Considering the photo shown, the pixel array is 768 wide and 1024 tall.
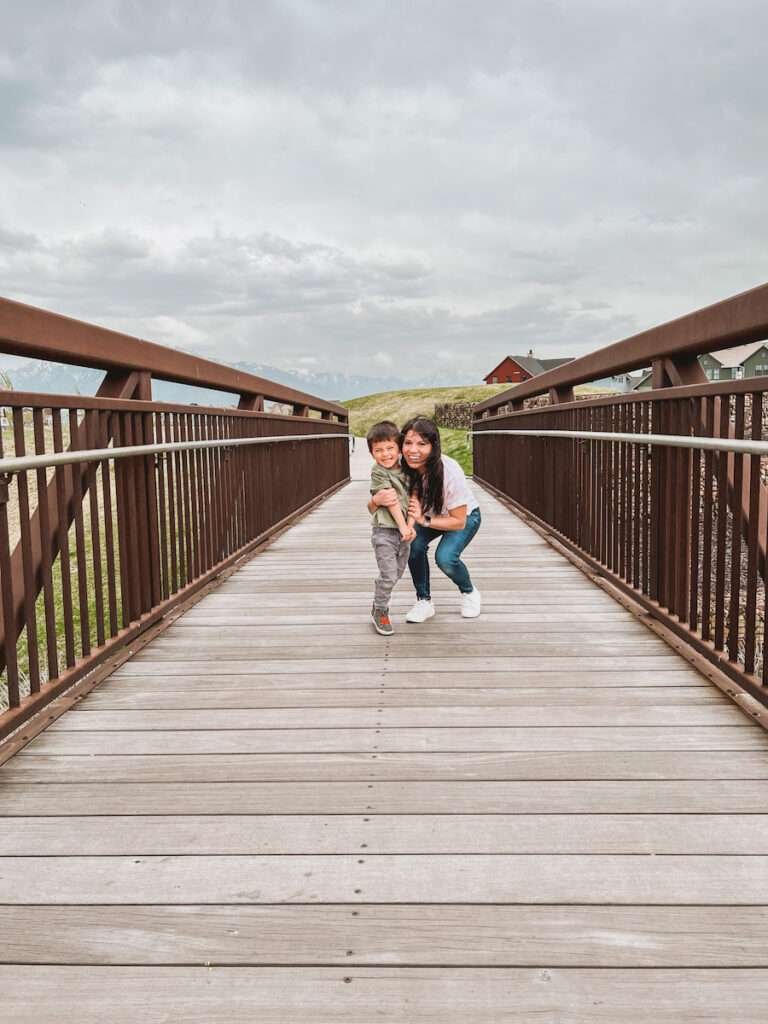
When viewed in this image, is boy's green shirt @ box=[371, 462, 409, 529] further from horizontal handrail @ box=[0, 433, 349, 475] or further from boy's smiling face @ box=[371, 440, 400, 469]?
horizontal handrail @ box=[0, 433, 349, 475]

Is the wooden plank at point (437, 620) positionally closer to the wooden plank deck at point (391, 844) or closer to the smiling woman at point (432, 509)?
the smiling woman at point (432, 509)

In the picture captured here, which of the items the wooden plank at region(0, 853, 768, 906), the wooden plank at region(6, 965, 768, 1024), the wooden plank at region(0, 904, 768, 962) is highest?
the wooden plank at region(0, 853, 768, 906)

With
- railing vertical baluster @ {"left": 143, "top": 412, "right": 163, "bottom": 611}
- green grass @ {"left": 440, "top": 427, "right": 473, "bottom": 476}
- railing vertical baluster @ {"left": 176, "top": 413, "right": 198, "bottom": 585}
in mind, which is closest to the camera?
railing vertical baluster @ {"left": 143, "top": 412, "right": 163, "bottom": 611}

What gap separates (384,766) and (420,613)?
1.76m

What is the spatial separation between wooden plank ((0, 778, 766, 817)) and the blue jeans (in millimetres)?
1953

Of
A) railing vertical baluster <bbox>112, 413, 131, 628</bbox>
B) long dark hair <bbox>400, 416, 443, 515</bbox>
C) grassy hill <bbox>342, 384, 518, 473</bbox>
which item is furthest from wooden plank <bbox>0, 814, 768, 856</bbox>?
grassy hill <bbox>342, 384, 518, 473</bbox>

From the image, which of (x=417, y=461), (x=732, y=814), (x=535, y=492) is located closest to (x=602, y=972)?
(x=732, y=814)

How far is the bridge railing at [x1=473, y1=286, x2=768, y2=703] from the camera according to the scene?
9.46 ft

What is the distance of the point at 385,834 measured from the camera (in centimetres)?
211

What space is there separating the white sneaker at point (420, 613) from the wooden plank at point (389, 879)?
2.23 m

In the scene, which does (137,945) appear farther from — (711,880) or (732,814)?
(732,814)

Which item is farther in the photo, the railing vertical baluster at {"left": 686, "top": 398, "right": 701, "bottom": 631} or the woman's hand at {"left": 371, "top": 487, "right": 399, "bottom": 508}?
the woman's hand at {"left": 371, "top": 487, "right": 399, "bottom": 508}

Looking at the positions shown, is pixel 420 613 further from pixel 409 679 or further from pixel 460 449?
pixel 460 449

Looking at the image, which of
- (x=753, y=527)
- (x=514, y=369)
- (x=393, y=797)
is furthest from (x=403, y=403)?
(x=393, y=797)
